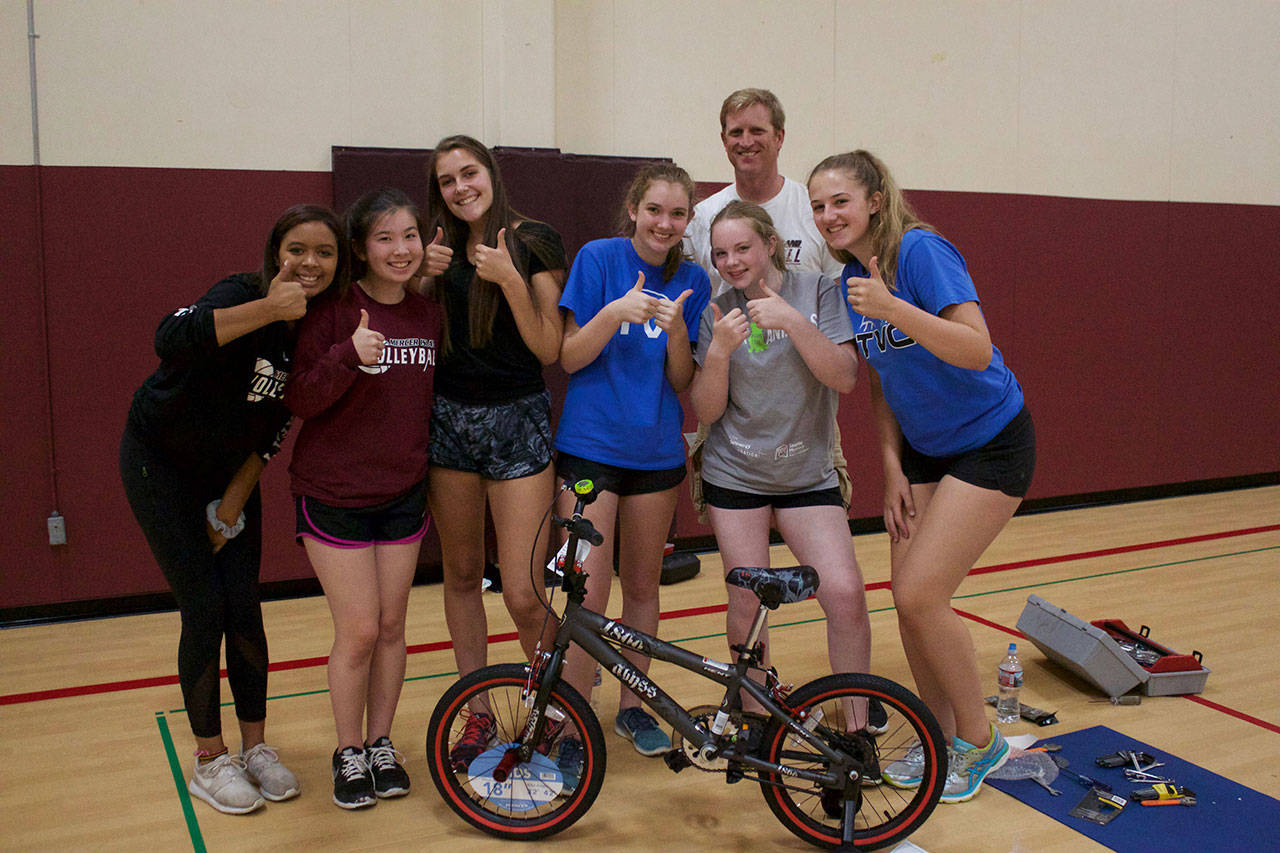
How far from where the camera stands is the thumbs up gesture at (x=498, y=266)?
2549 millimetres

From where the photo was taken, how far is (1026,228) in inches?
240

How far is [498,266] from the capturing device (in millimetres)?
2555

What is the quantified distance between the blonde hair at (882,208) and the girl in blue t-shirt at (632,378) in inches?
17.7

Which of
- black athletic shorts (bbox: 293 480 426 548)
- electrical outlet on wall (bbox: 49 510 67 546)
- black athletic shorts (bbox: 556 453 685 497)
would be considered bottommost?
electrical outlet on wall (bbox: 49 510 67 546)

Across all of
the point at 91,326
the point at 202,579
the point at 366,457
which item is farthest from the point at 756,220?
the point at 91,326

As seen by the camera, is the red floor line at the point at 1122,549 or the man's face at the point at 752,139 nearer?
the man's face at the point at 752,139

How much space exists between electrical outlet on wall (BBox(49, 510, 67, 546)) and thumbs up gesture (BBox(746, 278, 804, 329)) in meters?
3.28

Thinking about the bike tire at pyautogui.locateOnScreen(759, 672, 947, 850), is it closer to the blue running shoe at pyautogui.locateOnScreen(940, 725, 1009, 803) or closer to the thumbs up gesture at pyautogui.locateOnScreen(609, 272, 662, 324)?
the blue running shoe at pyautogui.locateOnScreen(940, 725, 1009, 803)

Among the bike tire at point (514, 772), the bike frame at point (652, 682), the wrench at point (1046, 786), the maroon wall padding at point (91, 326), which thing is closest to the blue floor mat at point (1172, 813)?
the wrench at point (1046, 786)

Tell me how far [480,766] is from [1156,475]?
230 inches

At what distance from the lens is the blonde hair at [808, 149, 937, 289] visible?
2516mm

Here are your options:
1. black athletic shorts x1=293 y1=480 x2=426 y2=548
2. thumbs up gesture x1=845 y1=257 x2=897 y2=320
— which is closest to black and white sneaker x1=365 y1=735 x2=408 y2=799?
black athletic shorts x1=293 y1=480 x2=426 y2=548

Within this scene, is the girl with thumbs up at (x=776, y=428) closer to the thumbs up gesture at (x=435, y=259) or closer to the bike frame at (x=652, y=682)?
the bike frame at (x=652, y=682)

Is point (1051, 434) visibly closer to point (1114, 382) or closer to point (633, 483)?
point (1114, 382)
